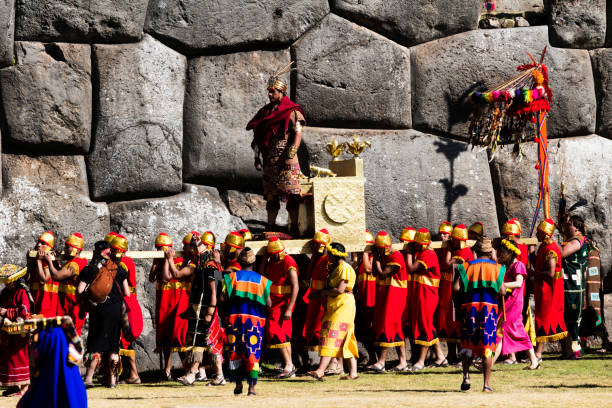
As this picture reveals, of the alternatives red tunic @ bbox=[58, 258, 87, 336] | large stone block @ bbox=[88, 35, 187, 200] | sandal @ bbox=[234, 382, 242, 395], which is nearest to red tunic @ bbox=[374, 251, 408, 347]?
sandal @ bbox=[234, 382, 242, 395]

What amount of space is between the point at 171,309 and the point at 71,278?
1.01 metres

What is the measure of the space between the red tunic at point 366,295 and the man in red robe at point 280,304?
100 cm

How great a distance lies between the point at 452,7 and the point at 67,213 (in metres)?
5.18

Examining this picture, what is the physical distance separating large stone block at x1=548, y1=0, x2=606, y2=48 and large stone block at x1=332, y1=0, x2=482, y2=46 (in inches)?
38.4

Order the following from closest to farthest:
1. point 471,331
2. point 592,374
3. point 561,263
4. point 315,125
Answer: point 471,331 < point 592,374 < point 561,263 < point 315,125

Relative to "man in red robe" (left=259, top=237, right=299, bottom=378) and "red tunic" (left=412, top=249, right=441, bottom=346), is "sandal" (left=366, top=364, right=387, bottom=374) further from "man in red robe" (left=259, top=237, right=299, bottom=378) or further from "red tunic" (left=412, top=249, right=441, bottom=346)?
"man in red robe" (left=259, top=237, right=299, bottom=378)

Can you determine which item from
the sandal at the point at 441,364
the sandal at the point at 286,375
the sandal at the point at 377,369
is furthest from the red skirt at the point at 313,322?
the sandal at the point at 441,364

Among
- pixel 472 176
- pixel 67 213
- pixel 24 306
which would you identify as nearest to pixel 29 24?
pixel 67 213

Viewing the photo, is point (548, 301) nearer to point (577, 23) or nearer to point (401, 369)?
point (401, 369)

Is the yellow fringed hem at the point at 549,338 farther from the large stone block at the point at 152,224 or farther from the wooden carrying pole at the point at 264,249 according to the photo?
the large stone block at the point at 152,224

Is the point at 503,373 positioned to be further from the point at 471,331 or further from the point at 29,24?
the point at 29,24

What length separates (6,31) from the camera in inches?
440

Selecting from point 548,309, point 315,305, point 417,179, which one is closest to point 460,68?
point 417,179

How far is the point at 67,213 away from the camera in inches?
450
